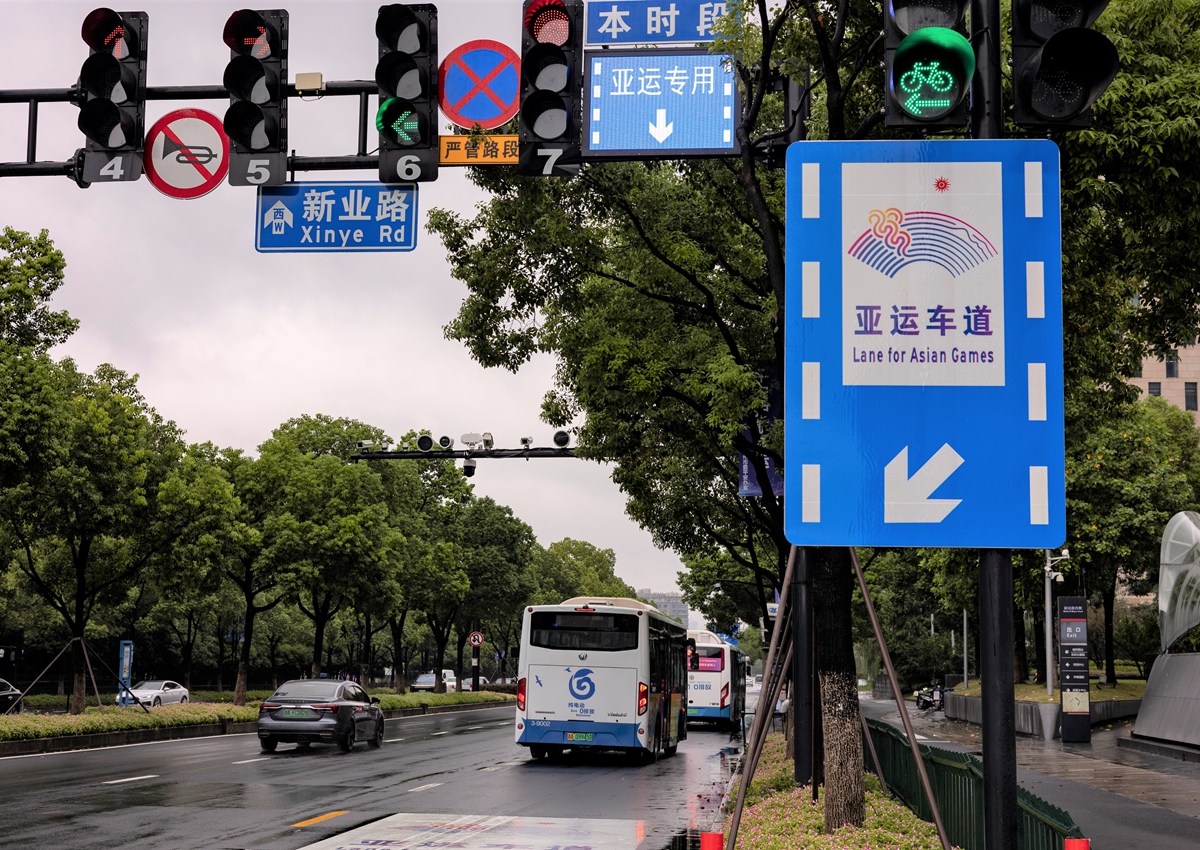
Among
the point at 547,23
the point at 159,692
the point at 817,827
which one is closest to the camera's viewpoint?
the point at 547,23

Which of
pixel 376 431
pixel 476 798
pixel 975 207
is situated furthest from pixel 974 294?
pixel 376 431

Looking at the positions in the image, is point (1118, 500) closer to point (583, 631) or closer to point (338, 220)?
point (583, 631)

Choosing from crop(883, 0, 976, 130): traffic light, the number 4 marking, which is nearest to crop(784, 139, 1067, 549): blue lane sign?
crop(883, 0, 976, 130): traffic light

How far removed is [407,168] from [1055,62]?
225 inches

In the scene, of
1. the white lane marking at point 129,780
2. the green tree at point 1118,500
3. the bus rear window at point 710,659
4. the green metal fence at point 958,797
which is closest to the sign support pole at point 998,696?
the green metal fence at point 958,797

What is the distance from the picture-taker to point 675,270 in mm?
16547

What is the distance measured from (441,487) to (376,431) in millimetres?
7048

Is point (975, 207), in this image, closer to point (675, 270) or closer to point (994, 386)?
point (994, 386)

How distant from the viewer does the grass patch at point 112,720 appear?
23.8 meters

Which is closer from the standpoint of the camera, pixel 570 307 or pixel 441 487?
pixel 570 307

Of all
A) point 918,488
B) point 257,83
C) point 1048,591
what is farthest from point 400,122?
point 1048,591

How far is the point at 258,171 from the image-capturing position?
A: 32.3 ft

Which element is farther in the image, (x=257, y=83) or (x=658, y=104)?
(x=658, y=104)

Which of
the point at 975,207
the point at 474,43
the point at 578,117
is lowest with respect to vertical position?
the point at 975,207
